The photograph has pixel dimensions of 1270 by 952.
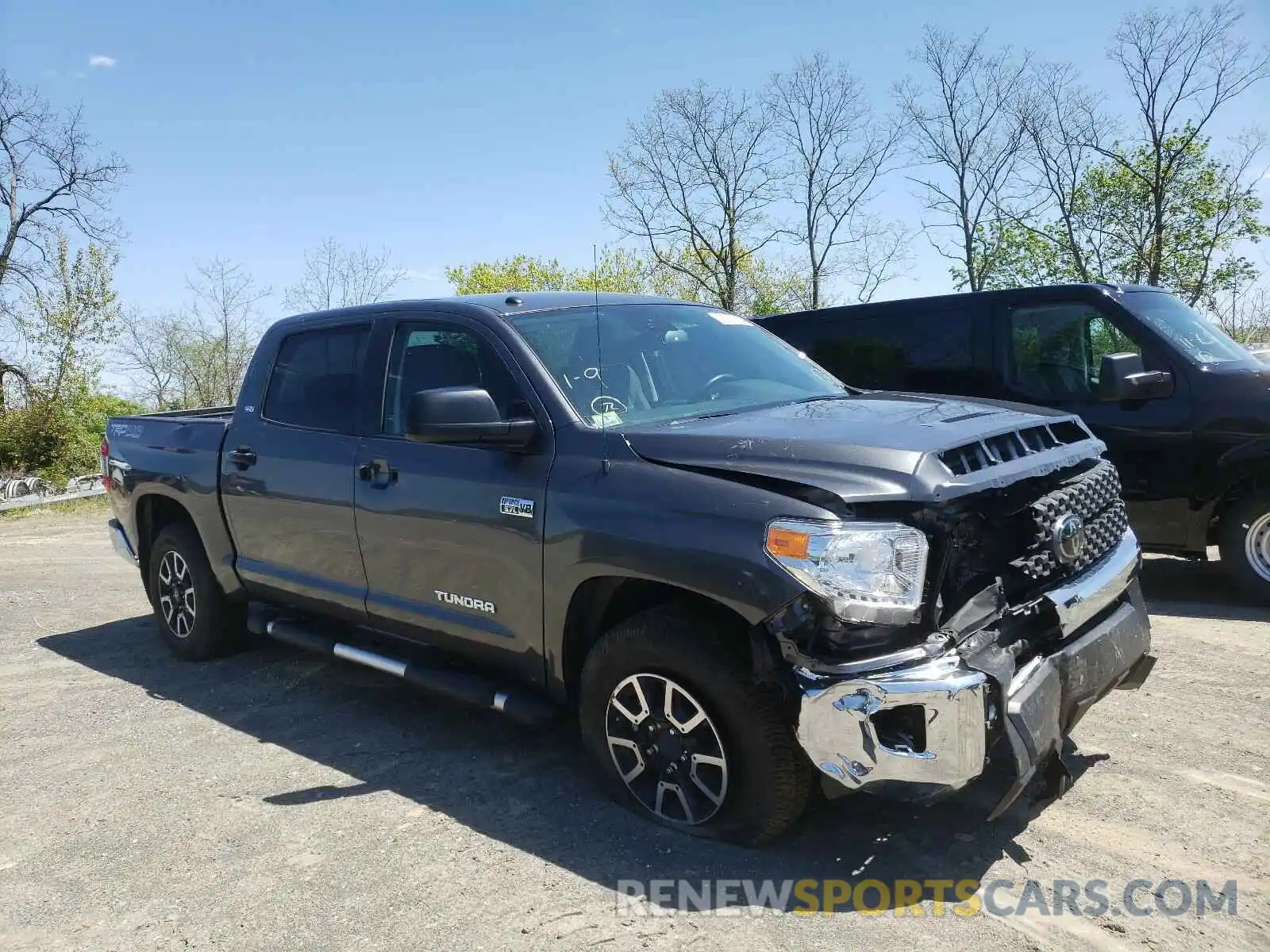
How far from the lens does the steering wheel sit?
3.99 m

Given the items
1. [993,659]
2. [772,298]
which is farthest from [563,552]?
[772,298]

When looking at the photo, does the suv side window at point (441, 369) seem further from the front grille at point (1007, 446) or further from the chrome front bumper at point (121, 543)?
the chrome front bumper at point (121, 543)

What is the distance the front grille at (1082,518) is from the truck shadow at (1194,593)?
2788mm

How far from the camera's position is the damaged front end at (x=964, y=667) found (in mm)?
2697

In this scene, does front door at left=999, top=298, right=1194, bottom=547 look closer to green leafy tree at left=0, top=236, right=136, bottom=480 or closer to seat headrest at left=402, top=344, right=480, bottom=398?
seat headrest at left=402, top=344, right=480, bottom=398

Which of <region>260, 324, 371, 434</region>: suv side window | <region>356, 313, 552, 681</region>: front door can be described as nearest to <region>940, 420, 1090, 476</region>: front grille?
<region>356, 313, 552, 681</region>: front door

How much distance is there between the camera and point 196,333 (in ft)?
89.8

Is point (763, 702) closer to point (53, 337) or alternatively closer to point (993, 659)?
point (993, 659)

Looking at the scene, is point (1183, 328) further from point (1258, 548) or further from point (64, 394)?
point (64, 394)

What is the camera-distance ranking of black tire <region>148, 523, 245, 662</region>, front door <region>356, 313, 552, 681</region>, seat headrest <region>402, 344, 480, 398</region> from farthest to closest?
black tire <region>148, 523, 245, 662</region>, seat headrest <region>402, 344, 480, 398</region>, front door <region>356, 313, 552, 681</region>

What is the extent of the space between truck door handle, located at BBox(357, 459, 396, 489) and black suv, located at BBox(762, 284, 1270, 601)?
4.43 m

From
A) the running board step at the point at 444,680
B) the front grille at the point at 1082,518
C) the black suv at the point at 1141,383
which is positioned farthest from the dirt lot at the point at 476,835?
the black suv at the point at 1141,383

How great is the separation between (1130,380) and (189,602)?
5.88m

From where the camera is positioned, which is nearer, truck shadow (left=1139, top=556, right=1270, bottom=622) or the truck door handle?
the truck door handle
